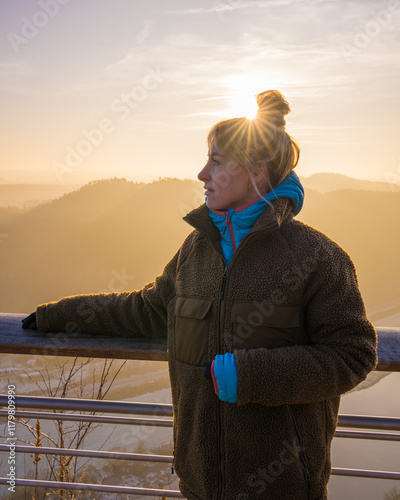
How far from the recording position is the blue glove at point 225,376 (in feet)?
3.59

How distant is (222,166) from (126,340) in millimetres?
635

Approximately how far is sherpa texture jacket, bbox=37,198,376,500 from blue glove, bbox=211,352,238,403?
0.02 meters

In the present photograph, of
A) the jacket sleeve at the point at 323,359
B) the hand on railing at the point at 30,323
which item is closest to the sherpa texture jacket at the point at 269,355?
the jacket sleeve at the point at 323,359

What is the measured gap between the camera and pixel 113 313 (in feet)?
4.87

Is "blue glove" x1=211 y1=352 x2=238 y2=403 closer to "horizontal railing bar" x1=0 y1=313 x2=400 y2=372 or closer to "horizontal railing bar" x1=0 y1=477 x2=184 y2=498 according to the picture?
"horizontal railing bar" x1=0 y1=313 x2=400 y2=372

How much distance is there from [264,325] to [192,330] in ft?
0.69

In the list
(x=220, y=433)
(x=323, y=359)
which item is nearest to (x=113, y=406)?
(x=220, y=433)

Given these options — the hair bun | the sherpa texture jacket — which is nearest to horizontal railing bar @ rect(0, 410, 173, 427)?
the sherpa texture jacket

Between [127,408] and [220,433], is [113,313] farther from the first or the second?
[220,433]

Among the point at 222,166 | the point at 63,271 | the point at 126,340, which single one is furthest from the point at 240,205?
the point at 63,271

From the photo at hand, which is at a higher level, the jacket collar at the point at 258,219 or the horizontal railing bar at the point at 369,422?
the jacket collar at the point at 258,219

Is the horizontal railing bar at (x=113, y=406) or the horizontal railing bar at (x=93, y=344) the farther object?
the horizontal railing bar at (x=113, y=406)

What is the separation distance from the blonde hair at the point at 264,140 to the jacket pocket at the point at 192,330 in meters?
0.35

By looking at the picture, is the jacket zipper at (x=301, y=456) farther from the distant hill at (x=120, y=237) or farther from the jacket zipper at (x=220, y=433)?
the distant hill at (x=120, y=237)
